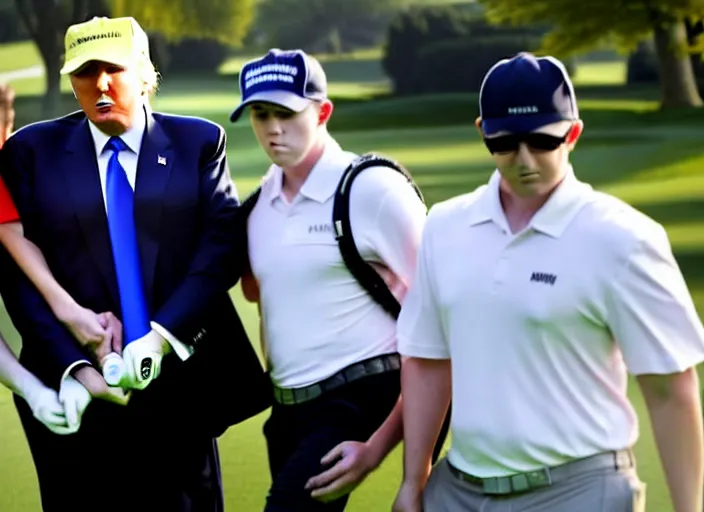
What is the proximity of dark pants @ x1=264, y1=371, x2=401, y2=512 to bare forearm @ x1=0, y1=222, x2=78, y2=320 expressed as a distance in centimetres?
60

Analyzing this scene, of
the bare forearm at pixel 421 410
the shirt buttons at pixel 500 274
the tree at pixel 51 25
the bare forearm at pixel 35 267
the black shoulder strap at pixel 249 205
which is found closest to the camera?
the shirt buttons at pixel 500 274

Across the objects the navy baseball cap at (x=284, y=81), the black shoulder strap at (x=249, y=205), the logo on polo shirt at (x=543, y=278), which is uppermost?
the navy baseball cap at (x=284, y=81)

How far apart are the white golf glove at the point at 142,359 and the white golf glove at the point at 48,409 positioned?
0.58ft

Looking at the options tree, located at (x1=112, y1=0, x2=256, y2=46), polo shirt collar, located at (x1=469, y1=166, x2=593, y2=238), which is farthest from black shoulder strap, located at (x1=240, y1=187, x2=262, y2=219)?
tree, located at (x1=112, y1=0, x2=256, y2=46)

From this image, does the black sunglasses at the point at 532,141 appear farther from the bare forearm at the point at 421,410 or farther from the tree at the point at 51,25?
the tree at the point at 51,25

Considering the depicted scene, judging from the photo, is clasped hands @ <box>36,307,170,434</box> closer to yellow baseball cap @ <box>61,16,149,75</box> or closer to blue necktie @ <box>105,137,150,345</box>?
blue necktie @ <box>105,137,150,345</box>

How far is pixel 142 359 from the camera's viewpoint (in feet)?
10.2

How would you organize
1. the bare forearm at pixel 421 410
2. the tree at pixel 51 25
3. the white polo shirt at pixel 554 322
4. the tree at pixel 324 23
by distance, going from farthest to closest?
1. the tree at pixel 324 23
2. the tree at pixel 51 25
3. the bare forearm at pixel 421 410
4. the white polo shirt at pixel 554 322

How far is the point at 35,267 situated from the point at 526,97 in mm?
1362

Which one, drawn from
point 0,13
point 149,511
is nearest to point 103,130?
point 149,511

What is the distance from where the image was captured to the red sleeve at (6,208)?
323 centimetres

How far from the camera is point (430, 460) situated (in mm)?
2779

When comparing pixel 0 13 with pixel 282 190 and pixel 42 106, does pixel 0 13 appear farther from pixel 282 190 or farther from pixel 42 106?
pixel 282 190

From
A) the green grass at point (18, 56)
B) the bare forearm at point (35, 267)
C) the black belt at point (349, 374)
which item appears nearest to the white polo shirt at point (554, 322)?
the black belt at point (349, 374)
